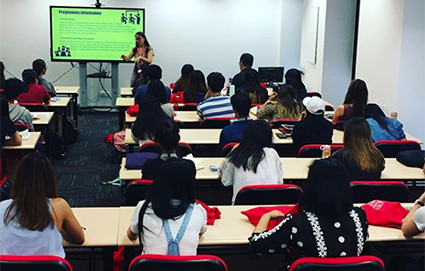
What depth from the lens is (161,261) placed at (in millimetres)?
2523

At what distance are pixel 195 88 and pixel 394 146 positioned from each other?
307 centimetres

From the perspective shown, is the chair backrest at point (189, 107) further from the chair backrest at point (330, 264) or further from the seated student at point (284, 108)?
the chair backrest at point (330, 264)

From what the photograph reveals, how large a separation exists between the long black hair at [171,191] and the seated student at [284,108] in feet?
11.6

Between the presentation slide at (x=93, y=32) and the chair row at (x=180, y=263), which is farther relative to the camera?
the presentation slide at (x=93, y=32)

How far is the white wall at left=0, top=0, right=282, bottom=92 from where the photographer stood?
416 inches

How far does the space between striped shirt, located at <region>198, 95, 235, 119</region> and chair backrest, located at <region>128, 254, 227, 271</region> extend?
3840 millimetres

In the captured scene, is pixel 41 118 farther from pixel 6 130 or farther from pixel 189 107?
pixel 189 107

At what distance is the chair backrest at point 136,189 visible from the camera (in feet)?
12.4

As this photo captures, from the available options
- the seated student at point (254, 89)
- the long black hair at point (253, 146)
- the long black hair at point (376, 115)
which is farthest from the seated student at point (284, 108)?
the long black hair at point (253, 146)

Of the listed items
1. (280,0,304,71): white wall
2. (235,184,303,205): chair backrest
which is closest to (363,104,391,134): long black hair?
(235,184,303,205): chair backrest

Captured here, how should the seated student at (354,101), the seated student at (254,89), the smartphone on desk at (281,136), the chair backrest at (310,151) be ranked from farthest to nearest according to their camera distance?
the seated student at (254,89) → the seated student at (354,101) → the smartphone on desk at (281,136) → the chair backrest at (310,151)

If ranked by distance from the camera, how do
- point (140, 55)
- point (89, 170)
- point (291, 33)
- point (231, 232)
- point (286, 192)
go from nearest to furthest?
point (231, 232)
point (286, 192)
point (89, 170)
point (140, 55)
point (291, 33)

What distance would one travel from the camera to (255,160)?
3.87m

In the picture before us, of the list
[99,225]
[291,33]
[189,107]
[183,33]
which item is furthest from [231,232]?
[291,33]
